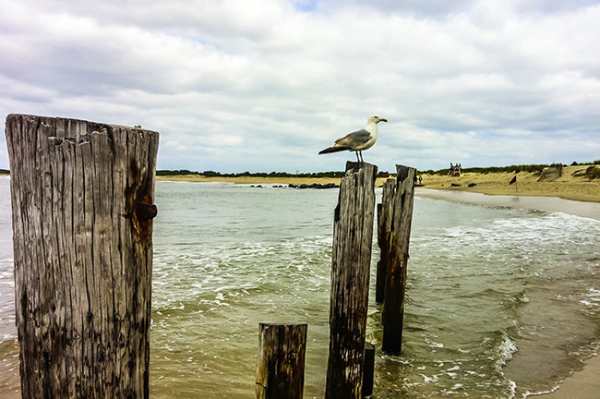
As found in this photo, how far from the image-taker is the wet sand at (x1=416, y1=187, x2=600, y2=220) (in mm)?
25625

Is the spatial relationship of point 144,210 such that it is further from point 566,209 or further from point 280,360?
point 566,209


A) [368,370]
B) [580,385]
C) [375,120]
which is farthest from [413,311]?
[368,370]

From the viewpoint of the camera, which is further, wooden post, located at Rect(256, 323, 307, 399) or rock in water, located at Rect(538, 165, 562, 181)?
rock in water, located at Rect(538, 165, 562, 181)

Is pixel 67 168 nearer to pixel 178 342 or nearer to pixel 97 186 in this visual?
pixel 97 186

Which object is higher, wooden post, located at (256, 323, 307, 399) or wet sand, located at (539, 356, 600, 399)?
wooden post, located at (256, 323, 307, 399)

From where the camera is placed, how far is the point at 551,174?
39.1 metres

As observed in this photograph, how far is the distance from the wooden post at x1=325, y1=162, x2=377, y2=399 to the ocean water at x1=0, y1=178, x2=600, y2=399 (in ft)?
3.05

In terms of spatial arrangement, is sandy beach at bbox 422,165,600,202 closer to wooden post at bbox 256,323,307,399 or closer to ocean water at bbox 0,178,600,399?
ocean water at bbox 0,178,600,399

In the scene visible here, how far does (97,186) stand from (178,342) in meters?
5.39

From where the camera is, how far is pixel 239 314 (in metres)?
8.30

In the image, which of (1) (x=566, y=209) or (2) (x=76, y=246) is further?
(1) (x=566, y=209)

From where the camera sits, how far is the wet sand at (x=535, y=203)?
84.1ft

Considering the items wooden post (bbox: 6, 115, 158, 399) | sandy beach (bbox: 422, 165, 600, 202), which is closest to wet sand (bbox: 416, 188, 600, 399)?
sandy beach (bbox: 422, 165, 600, 202)

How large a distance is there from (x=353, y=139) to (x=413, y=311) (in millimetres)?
3625
